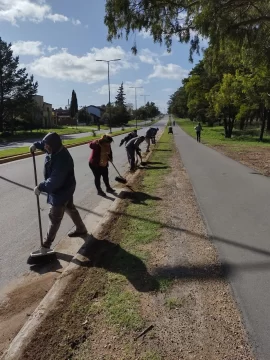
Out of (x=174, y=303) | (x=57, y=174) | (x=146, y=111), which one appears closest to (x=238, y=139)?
(x=57, y=174)

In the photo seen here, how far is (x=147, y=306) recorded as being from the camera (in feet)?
11.6

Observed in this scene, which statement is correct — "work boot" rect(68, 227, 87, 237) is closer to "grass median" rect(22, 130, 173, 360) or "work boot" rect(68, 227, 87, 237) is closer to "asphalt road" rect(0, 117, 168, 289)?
"asphalt road" rect(0, 117, 168, 289)

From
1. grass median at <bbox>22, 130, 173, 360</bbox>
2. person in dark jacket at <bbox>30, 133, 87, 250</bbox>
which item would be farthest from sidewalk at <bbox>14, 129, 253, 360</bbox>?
person in dark jacket at <bbox>30, 133, 87, 250</bbox>

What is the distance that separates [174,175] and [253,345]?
9.47 m

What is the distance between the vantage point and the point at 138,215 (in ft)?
23.0

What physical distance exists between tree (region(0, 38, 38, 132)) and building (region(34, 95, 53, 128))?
23980 mm

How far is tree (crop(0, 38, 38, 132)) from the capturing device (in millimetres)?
48250

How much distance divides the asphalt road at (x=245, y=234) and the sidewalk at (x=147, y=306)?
143mm

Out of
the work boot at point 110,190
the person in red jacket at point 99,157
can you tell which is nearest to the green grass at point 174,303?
the person in red jacket at point 99,157

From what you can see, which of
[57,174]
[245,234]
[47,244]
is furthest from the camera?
[245,234]

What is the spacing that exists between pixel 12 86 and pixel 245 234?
4936cm

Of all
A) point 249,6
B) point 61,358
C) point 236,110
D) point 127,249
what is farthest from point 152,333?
point 236,110

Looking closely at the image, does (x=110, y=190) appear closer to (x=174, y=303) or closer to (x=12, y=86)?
(x=174, y=303)

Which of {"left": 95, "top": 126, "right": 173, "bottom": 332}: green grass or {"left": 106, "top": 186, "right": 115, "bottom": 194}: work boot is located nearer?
{"left": 95, "top": 126, "right": 173, "bottom": 332}: green grass
